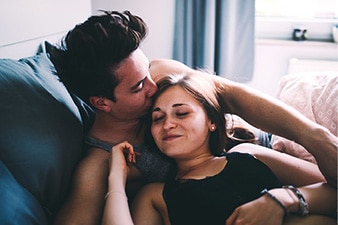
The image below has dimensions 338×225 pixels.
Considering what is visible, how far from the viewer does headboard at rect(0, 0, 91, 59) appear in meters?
1.39

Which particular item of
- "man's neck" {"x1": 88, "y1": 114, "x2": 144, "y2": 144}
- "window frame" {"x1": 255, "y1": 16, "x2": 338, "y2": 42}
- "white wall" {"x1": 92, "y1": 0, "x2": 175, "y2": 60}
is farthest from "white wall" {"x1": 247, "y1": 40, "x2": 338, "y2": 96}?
"man's neck" {"x1": 88, "y1": 114, "x2": 144, "y2": 144}

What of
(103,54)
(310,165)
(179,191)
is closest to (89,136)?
(103,54)

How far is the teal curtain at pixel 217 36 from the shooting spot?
7.64 ft

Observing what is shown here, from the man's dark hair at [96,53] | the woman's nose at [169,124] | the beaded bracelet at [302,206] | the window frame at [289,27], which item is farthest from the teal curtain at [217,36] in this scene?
the beaded bracelet at [302,206]

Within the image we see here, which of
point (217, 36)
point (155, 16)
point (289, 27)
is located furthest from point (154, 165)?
point (289, 27)

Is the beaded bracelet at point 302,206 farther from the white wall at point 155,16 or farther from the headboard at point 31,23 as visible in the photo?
the white wall at point 155,16

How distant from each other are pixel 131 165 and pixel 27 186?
1.30 feet

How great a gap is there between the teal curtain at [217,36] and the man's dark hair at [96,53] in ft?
3.60

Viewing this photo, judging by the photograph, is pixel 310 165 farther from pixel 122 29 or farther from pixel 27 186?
pixel 27 186

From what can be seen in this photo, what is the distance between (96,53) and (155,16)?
1404mm

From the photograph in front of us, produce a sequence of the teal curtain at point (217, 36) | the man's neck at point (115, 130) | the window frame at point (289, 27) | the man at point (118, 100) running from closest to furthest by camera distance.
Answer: the man at point (118, 100), the man's neck at point (115, 130), the teal curtain at point (217, 36), the window frame at point (289, 27)

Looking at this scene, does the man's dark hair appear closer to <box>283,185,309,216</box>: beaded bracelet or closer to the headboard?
the headboard

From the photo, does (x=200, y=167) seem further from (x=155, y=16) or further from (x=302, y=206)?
(x=155, y=16)

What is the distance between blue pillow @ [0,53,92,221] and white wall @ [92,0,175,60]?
1.38 meters
